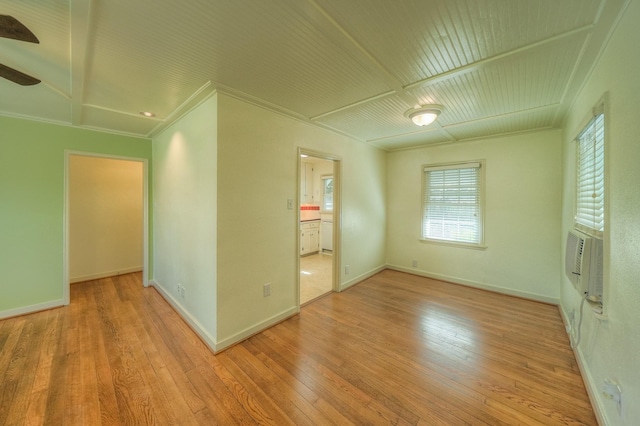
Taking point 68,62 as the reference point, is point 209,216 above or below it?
below

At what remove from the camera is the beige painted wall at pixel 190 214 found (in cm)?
229

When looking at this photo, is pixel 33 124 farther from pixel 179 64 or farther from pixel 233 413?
pixel 233 413

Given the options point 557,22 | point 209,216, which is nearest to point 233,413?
point 209,216

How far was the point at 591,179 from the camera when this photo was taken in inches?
76.8

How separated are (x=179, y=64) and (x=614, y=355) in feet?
11.2

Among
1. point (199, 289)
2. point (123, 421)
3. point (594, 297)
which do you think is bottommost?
point (123, 421)

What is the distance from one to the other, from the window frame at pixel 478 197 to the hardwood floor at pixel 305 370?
1136 mm

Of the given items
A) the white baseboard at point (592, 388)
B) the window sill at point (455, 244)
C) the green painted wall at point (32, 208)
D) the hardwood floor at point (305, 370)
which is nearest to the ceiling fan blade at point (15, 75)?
the green painted wall at point (32, 208)

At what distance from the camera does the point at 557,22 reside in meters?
1.37

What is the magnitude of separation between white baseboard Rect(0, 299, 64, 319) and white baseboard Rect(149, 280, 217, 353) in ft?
3.73

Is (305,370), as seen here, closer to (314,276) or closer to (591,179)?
(314,276)

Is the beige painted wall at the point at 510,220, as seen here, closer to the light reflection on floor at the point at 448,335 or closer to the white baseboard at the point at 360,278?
the white baseboard at the point at 360,278

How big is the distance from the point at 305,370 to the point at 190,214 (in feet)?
6.56

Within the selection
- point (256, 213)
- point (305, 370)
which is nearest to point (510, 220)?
point (305, 370)
